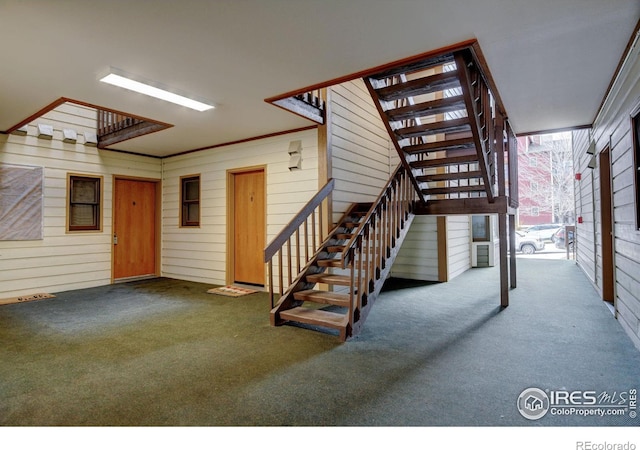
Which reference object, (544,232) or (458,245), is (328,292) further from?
(544,232)

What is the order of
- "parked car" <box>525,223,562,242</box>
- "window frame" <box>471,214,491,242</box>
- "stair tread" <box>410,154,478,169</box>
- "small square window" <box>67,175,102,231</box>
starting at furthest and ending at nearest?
"parked car" <box>525,223,562,242</box>
"window frame" <box>471,214,491,242</box>
"small square window" <box>67,175,102,231</box>
"stair tread" <box>410,154,478,169</box>

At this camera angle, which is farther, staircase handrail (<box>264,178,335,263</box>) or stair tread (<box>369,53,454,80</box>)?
staircase handrail (<box>264,178,335,263</box>)

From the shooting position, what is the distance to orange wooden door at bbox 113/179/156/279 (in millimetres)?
6328

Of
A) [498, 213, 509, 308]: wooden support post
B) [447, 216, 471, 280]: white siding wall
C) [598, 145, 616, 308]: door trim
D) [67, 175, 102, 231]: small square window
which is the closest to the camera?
[598, 145, 616, 308]: door trim

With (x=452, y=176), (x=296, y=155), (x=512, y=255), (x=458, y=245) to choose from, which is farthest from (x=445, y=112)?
(x=458, y=245)

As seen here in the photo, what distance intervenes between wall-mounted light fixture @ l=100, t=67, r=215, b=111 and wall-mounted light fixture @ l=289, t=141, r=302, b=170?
53.5 inches

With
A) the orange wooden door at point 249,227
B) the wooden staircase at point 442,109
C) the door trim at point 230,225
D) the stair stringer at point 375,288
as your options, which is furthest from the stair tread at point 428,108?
the door trim at point 230,225

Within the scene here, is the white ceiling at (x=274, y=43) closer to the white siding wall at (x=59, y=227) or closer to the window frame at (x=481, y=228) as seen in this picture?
the white siding wall at (x=59, y=227)

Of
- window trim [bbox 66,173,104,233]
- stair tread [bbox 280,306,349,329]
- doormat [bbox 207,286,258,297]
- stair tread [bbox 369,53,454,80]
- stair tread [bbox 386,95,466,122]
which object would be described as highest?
stair tread [bbox 369,53,454,80]

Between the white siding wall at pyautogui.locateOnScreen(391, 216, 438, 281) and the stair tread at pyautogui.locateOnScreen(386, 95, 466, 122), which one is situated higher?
the stair tread at pyautogui.locateOnScreen(386, 95, 466, 122)

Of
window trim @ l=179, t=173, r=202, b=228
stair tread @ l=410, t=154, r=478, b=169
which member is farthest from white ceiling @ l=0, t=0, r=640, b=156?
window trim @ l=179, t=173, r=202, b=228

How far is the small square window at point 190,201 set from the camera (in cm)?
650

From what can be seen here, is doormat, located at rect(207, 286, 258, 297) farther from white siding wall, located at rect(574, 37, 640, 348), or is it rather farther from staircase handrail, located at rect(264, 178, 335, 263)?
white siding wall, located at rect(574, 37, 640, 348)

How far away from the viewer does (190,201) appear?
6.57m
